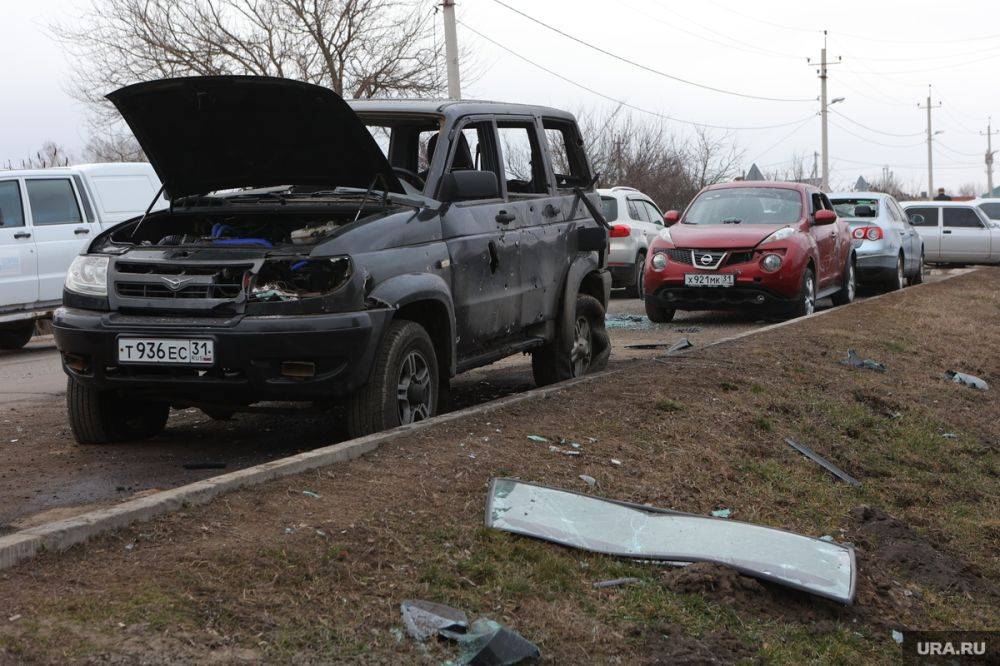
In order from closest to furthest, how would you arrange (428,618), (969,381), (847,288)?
(428,618) → (969,381) → (847,288)

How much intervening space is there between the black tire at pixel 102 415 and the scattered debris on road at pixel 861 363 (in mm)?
5951

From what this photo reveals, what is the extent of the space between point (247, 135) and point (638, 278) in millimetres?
12888

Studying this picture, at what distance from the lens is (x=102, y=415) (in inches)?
261

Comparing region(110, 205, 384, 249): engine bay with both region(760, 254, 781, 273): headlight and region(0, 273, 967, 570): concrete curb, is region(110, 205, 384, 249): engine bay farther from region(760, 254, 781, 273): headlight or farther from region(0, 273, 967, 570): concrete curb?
region(760, 254, 781, 273): headlight

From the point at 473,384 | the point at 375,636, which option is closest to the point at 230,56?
the point at 473,384

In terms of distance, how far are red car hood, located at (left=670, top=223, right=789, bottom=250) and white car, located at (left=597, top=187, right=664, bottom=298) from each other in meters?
3.87

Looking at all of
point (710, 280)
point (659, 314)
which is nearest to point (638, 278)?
point (659, 314)

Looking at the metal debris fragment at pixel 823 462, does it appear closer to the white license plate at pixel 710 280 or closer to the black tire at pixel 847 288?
the white license plate at pixel 710 280

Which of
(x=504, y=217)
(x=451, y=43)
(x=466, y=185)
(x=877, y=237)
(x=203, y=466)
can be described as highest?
(x=451, y=43)

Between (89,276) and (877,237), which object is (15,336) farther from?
(877,237)

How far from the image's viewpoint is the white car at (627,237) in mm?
18656

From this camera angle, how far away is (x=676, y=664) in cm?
379

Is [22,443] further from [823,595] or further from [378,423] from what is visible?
[823,595]

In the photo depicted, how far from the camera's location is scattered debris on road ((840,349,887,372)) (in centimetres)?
1023
